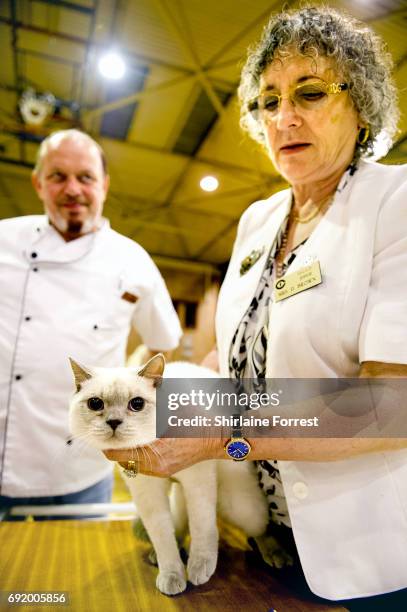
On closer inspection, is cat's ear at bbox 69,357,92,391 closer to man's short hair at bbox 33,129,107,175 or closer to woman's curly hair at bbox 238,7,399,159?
man's short hair at bbox 33,129,107,175

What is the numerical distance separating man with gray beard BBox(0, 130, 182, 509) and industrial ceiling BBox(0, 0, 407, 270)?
0.07 meters

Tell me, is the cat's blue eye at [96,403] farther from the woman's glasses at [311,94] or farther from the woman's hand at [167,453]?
the woman's glasses at [311,94]

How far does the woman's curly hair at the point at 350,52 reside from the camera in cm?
68

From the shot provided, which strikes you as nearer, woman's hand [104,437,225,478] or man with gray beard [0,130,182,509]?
woman's hand [104,437,225,478]

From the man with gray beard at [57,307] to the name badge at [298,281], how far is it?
1.07 ft

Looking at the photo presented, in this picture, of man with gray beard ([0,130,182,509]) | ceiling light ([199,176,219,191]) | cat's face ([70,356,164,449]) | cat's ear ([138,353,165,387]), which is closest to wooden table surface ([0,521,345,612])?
man with gray beard ([0,130,182,509])

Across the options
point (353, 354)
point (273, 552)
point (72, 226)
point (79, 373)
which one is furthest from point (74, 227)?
point (273, 552)

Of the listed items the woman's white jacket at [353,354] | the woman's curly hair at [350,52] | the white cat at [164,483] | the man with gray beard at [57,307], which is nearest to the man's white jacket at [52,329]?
the man with gray beard at [57,307]

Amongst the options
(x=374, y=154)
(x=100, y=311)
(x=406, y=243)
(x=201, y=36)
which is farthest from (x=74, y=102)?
(x=406, y=243)

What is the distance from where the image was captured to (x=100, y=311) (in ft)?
2.67

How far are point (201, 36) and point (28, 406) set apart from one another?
0.86 metres

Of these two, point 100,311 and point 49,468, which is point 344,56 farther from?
point 49,468

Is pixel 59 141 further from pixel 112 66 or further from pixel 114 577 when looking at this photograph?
pixel 114 577

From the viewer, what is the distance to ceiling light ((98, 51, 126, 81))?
0.86 m
